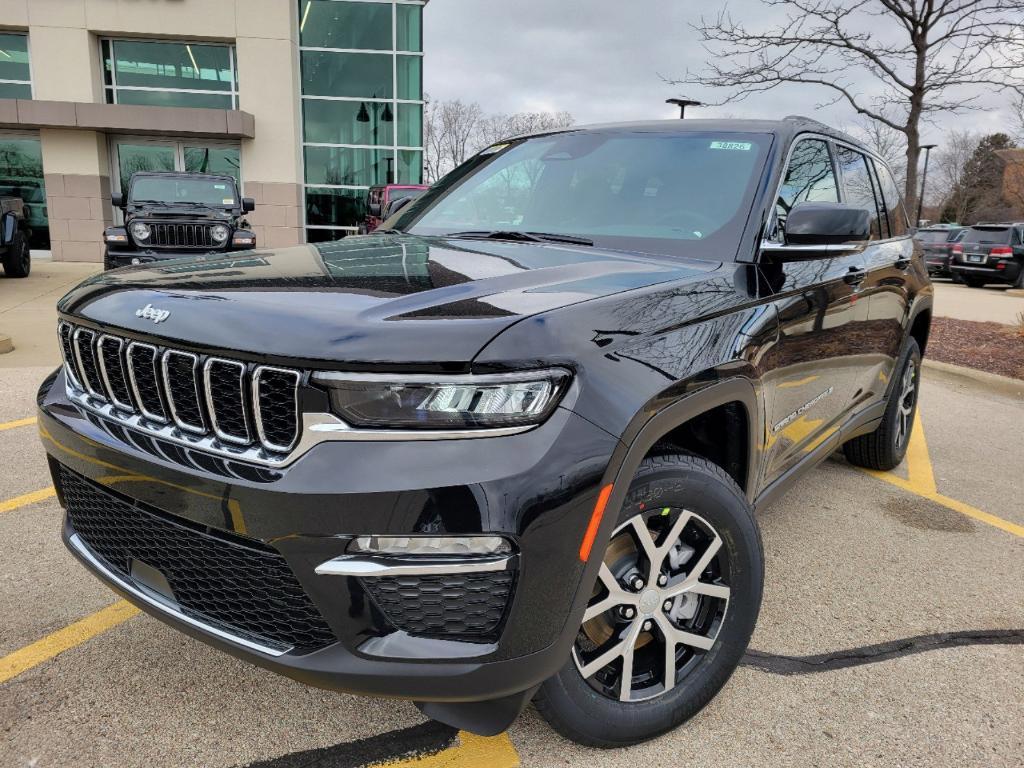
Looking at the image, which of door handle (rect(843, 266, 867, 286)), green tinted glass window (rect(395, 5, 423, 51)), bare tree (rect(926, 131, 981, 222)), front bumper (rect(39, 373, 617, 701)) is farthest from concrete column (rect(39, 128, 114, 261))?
bare tree (rect(926, 131, 981, 222))

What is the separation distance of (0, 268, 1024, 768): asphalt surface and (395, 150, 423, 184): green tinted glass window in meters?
17.5

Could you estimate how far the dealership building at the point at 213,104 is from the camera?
1812 cm

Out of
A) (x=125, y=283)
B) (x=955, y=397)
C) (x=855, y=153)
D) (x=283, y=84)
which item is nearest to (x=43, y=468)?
(x=125, y=283)

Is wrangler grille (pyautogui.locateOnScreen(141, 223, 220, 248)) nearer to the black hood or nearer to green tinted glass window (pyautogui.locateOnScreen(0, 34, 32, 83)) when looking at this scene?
the black hood

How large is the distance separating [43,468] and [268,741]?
2.81 meters

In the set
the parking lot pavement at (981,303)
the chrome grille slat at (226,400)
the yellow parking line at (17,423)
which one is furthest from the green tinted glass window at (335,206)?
the chrome grille slat at (226,400)

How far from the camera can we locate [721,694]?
2406 mm

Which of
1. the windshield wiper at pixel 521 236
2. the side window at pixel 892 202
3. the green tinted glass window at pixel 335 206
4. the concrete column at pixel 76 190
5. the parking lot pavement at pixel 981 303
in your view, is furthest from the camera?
the green tinted glass window at pixel 335 206

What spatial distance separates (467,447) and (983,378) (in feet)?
26.6

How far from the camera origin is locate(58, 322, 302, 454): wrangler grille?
1.65m

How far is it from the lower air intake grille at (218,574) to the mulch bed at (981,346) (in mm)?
8382

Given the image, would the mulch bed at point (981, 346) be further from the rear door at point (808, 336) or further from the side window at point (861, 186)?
the rear door at point (808, 336)

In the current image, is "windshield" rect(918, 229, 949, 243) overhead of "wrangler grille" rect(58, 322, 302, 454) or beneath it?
overhead

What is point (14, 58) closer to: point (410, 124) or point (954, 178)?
point (410, 124)
